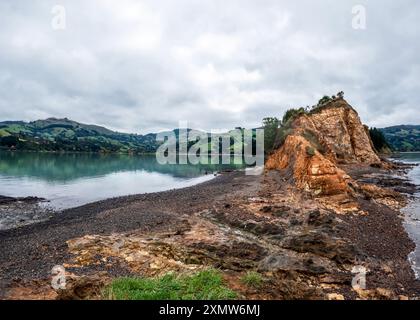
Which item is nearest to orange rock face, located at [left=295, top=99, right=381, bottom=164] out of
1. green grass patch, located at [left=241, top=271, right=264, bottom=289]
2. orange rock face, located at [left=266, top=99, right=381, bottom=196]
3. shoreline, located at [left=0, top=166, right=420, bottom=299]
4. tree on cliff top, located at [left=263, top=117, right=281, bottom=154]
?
orange rock face, located at [left=266, top=99, right=381, bottom=196]

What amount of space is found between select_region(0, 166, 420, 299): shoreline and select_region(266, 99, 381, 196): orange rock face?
16.0 ft

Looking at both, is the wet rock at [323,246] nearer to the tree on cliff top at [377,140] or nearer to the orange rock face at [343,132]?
the orange rock face at [343,132]

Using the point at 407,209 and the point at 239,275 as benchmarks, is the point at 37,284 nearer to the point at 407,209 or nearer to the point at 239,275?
the point at 239,275

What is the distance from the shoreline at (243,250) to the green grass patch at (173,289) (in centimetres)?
87

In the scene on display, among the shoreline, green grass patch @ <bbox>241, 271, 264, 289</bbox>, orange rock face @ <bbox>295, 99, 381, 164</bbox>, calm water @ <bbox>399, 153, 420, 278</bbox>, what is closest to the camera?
green grass patch @ <bbox>241, 271, 264, 289</bbox>

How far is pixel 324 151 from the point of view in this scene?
174 feet

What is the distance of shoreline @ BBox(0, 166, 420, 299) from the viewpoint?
11672 mm

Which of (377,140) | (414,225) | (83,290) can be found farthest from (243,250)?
(377,140)

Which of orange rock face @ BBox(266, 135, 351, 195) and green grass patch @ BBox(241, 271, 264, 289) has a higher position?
orange rock face @ BBox(266, 135, 351, 195)

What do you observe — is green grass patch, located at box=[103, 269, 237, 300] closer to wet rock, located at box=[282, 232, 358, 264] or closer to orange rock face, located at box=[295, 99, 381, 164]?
wet rock, located at box=[282, 232, 358, 264]

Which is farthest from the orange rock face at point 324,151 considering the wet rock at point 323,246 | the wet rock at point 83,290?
the wet rock at point 83,290

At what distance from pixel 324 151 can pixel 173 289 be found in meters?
48.8

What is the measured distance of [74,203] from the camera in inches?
1635
